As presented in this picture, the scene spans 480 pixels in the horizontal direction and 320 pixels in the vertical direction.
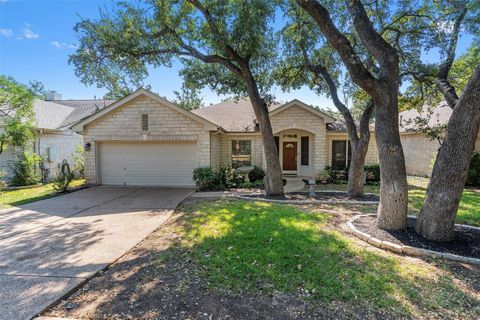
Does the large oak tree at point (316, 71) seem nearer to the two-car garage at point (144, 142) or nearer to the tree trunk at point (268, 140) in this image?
the tree trunk at point (268, 140)

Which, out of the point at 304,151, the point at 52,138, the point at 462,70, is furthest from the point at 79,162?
the point at 462,70

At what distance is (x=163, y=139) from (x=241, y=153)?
181 inches

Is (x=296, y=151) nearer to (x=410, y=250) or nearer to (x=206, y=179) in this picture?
(x=206, y=179)

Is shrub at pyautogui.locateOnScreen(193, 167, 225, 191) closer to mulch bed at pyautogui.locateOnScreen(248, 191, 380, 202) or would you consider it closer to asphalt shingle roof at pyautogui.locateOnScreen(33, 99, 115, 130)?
mulch bed at pyautogui.locateOnScreen(248, 191, 380, 202)

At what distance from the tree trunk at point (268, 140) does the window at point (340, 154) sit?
268 inches

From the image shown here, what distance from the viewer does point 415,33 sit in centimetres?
981

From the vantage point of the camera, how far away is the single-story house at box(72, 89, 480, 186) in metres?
12.8

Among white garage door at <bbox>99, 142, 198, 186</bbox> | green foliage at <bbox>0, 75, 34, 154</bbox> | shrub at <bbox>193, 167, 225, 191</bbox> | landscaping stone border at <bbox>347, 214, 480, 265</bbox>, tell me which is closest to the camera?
landscaping stone border at <bbox>347, 214, 480, 265</bbox>

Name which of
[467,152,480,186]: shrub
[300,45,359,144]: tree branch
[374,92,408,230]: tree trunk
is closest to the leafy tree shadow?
[374,92,408,230]: tree trunk

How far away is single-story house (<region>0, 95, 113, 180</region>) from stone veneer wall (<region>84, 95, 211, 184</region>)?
2370 millimetres

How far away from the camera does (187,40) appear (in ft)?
35.3

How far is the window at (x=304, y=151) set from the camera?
15.9 metres

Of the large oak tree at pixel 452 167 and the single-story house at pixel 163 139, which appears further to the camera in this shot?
the single-story house at pixel 163 139

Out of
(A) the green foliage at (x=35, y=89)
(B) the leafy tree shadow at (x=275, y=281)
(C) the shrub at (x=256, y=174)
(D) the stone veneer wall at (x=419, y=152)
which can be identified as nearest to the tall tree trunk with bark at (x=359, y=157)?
(B) the leafy tree shadow at (x=275, y=281)
